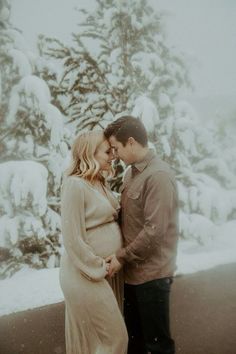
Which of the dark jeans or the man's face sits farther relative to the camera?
the man's face

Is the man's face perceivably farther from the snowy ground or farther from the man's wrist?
the snowy ground

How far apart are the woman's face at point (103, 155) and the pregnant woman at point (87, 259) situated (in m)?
0.03

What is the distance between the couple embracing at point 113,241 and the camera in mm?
2316

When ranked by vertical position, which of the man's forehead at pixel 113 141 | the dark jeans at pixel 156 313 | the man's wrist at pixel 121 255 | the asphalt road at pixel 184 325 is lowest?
the asphalt road at pixel 184 325

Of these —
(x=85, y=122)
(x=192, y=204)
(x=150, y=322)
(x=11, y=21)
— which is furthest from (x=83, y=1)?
(x=150, y=322)

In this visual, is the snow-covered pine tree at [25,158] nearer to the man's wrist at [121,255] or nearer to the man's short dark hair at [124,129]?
the man's short dark hair at [124,129]

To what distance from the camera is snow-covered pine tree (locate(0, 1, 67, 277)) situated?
471 centimetres

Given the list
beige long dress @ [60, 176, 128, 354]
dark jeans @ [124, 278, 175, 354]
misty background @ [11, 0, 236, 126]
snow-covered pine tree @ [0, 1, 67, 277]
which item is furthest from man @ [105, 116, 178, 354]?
misty background @ [11, 0, 236, 126]

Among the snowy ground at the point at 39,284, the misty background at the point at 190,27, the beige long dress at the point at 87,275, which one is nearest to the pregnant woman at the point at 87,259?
the beige long dress at the point at 87,275

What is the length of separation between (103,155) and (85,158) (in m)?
0.16

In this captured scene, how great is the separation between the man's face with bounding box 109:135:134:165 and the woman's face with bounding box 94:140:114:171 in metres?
0.05

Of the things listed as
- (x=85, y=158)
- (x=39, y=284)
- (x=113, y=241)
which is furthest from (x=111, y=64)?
(x=113, y=241)

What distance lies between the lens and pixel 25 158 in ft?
19.0

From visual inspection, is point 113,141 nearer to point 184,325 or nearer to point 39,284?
point 184,325
